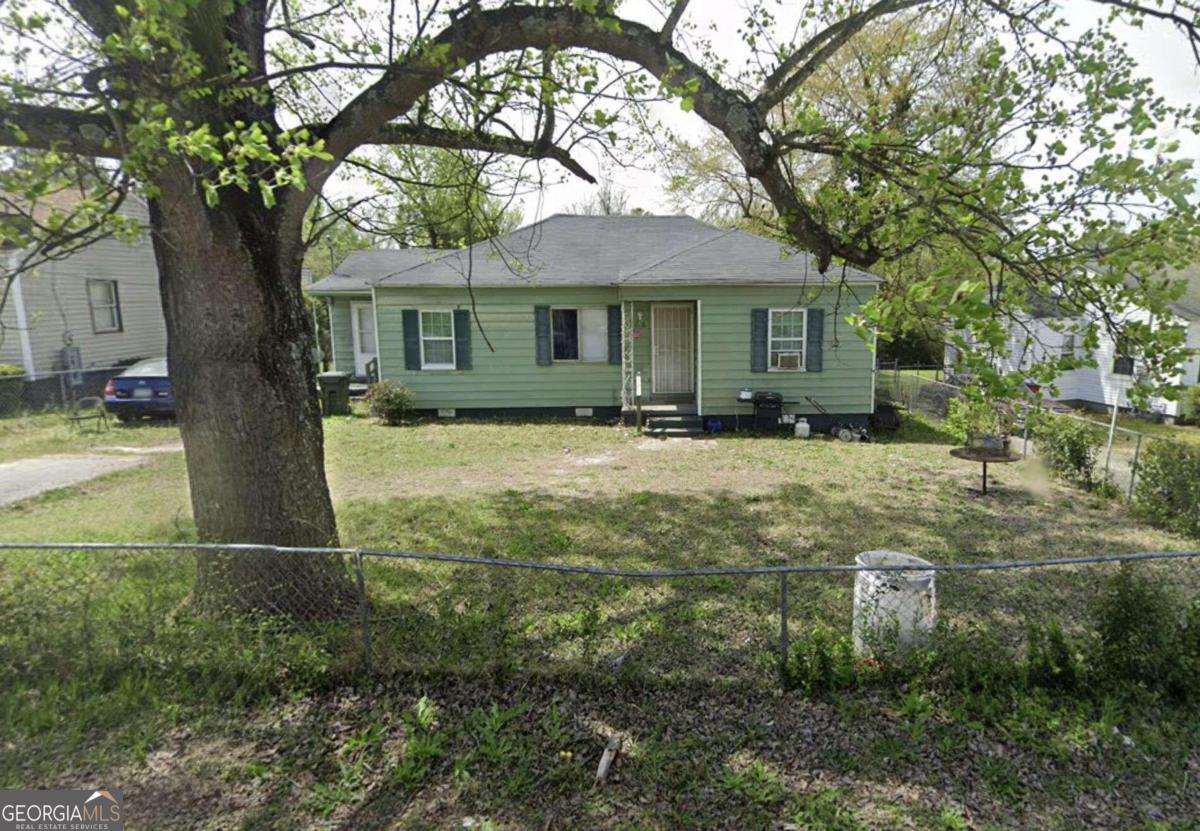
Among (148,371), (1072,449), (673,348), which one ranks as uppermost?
(673,348)

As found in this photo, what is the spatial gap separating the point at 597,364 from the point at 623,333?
3.38 ft

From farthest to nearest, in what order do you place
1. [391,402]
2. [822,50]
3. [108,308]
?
[108,308] → [391,402] → [822,50]

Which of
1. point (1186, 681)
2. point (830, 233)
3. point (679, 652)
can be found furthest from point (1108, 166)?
point (679, 652)

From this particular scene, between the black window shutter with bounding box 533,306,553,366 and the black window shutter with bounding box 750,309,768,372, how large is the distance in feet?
14.3

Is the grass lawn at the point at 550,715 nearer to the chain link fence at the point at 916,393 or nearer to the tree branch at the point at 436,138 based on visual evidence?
the tree branch at the point at 436,138

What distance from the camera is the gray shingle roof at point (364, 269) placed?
638 inches

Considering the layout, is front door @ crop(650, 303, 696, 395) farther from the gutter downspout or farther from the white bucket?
the gutter downspout

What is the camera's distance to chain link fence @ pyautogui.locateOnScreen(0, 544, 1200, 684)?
135 inches

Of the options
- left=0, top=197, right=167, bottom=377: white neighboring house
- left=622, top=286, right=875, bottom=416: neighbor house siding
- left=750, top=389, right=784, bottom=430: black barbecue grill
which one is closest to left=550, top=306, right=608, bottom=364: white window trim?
left=622, top=286, right=875, bottom=416: neighbor house siding

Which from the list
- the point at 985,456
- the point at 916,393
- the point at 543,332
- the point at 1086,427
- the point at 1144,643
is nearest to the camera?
the point at 1144,643

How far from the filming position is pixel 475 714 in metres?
3.15

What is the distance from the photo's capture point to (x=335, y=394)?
46.3 ft

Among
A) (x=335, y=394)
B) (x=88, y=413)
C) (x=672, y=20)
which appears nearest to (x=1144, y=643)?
(x=672, y=20)

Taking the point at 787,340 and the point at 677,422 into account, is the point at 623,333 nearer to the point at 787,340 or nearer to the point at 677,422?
the point at 677,422
